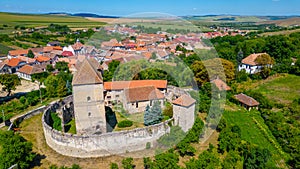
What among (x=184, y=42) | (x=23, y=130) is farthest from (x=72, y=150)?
(x=184, y=42)

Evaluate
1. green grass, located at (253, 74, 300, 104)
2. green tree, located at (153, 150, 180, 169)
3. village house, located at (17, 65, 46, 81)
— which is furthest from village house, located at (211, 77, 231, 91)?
village house, located at (17, 65, 46, 81)

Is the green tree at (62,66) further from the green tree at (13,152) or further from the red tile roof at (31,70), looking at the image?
the green tree at (13,152)

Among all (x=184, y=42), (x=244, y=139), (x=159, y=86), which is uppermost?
(x=184, y=42)

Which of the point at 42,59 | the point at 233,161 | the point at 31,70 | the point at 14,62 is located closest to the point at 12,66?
the point at 14,62

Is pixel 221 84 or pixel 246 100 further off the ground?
pixel 221 84

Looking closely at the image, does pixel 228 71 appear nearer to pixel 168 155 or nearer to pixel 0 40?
pixel 168 155

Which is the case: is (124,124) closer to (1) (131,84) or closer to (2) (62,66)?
(1) (131,84)

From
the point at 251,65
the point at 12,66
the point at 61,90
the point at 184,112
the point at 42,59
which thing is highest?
the point at 42,59
